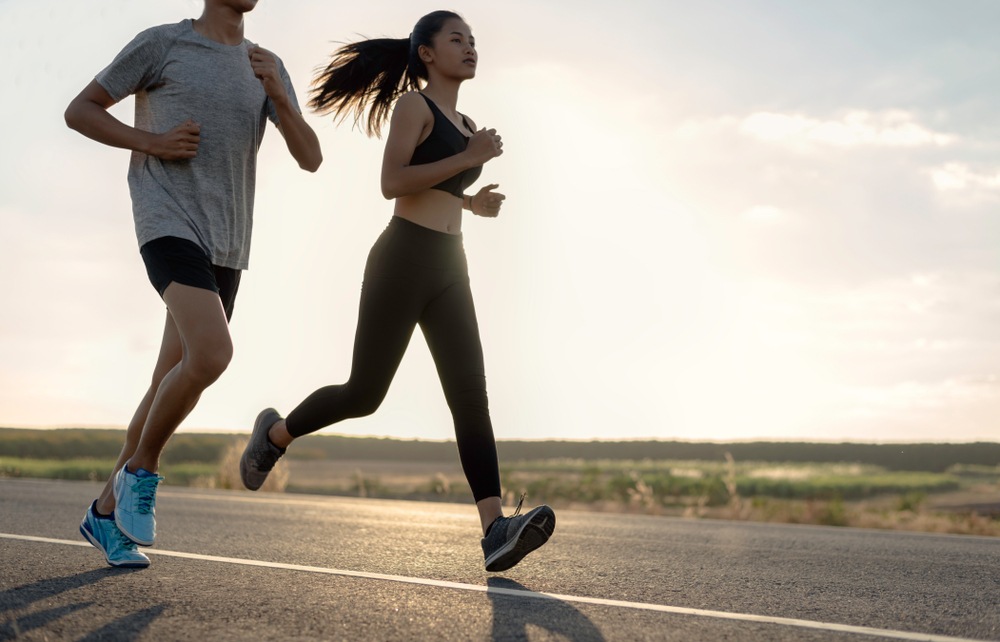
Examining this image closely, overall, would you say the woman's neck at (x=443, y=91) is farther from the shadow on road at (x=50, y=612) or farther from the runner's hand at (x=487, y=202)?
the shadow on road at (x=50, y=612)

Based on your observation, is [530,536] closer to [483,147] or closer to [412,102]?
[483,147]

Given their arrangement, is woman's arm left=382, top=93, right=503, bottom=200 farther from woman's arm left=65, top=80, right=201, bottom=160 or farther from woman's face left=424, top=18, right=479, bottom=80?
woman's arm left=65, top=80, right=201, bottom=160

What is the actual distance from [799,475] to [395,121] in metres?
35.9

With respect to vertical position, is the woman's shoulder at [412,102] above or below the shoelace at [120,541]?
above

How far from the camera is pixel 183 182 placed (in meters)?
2.99

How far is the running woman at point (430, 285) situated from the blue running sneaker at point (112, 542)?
2.25 ft

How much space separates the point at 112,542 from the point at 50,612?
2.76 feet

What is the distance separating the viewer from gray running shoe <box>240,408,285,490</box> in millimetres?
3506

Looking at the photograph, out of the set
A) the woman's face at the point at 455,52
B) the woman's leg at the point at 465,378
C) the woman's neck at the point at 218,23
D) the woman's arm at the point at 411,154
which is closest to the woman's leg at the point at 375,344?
the woman's leg at the point at 465,378

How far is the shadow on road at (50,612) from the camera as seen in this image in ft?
6.22

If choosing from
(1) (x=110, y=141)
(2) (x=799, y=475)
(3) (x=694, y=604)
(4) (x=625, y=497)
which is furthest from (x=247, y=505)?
(2) (x=799, y=475)

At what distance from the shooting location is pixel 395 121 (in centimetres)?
325

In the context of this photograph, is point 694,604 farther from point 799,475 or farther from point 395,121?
point 799,475

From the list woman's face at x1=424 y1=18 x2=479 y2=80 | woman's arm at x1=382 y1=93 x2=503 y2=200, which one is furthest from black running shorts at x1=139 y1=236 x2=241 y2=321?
woman's face at x1=424 y1=18 x2=479 y2=80
